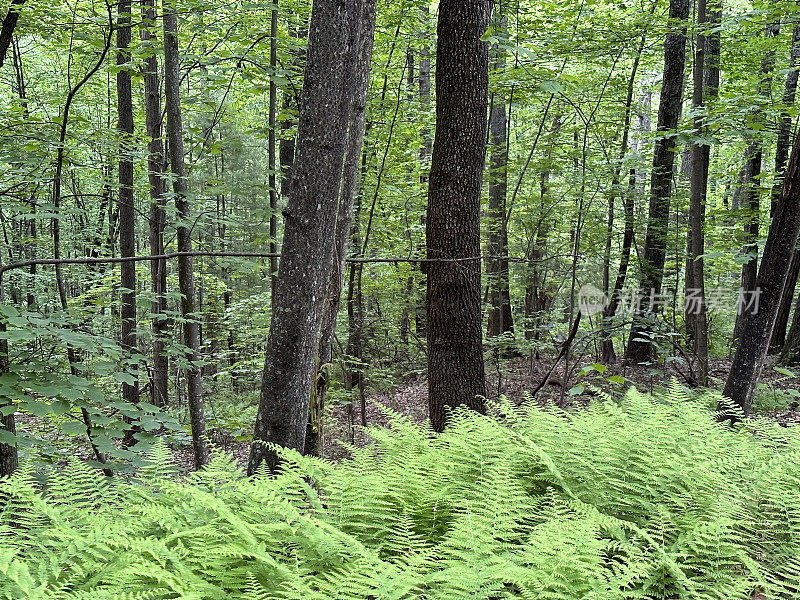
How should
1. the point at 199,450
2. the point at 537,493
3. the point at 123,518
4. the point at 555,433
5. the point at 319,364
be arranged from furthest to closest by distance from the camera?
the point at 199,450 → the point at 319,364 → the point at 555,433 → the point at 537,493 → the point at 123,518

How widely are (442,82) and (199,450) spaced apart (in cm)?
494

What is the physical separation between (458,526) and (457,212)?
14.4ft

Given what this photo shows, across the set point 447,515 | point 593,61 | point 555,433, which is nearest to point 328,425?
point 555,433

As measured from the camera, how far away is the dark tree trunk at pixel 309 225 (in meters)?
3.27

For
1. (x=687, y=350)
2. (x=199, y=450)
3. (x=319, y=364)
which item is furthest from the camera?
(x=687, y=350)

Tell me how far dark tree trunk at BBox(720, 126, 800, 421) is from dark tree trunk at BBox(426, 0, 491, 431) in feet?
8.97

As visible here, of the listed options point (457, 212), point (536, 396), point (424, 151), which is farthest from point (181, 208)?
point (424, 151)

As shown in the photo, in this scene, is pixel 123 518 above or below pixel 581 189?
below

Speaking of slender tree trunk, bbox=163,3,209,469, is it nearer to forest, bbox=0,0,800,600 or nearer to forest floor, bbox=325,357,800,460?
forest, bbox=0,0,800,600

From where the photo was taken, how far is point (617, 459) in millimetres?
2799

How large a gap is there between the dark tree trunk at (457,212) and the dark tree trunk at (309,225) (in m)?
2.64

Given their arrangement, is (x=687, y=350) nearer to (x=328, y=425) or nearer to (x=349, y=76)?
(x=328, y=425)

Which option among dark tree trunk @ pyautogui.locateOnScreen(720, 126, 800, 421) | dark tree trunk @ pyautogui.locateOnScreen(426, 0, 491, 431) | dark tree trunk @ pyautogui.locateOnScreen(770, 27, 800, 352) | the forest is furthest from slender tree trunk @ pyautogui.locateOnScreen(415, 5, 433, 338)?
dark tree trunk @ pyautogui.locateOnScreen(770, 27, 800, 352)

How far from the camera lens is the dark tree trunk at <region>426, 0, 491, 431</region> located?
5836 millimetres
